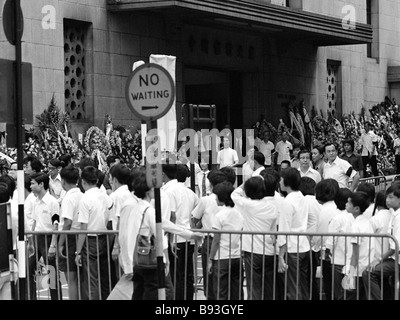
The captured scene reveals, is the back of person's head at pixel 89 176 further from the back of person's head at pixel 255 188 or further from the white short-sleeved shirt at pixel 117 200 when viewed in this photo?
the back of person's head at pixel 255 188

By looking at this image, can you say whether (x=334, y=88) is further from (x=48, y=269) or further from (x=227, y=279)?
(x=227, y=279)

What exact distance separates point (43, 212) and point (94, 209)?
812 millimetres

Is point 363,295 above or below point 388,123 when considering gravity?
below

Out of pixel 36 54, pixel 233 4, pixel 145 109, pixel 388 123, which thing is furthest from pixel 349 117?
pixel 145 109

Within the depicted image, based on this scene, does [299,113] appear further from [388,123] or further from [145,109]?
[145,109]

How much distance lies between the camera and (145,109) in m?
9.94

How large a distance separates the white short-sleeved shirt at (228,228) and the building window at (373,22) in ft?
92.6

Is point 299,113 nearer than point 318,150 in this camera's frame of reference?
No

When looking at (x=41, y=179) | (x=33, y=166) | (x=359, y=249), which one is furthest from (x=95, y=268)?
(x=33, y=166)

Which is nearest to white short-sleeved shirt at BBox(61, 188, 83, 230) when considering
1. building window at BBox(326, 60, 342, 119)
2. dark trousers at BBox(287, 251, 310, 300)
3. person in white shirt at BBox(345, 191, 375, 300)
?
dark trousers at BBox(287, 251, 310, 300)

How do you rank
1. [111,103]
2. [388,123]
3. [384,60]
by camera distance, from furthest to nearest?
[384,60]
[388,123]
[111,103]

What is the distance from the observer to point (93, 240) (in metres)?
12.1

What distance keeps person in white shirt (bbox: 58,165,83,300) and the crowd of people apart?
12 millimetres

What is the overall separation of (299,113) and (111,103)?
28.8 feet
